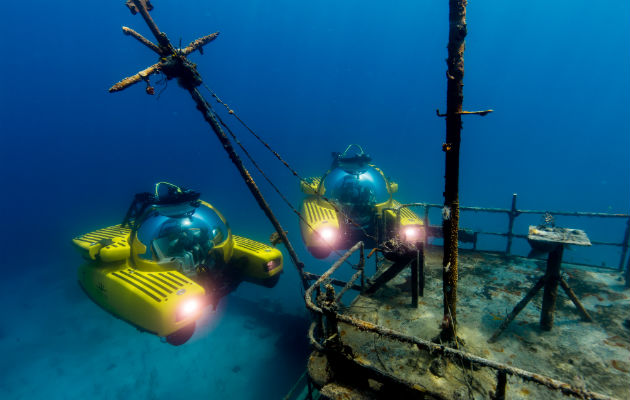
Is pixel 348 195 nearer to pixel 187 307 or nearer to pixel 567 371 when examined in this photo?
pixel 187 307

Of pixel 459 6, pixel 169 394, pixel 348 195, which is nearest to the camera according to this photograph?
pixel 459 6

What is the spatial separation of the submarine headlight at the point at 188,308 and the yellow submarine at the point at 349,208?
3654mm

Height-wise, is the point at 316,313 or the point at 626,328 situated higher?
the point at 316,313

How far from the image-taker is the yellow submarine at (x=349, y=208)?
870 centimetres

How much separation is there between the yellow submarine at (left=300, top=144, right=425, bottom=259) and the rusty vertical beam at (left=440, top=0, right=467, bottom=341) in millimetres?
4219

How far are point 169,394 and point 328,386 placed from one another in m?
6.96

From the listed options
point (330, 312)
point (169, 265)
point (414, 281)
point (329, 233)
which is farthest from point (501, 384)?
point (169, 265)

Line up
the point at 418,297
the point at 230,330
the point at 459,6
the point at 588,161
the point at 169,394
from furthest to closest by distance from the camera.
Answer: the point at 588,161, the point at 230,330, the point at 169,394, the point at 418,297, the point at 459,6

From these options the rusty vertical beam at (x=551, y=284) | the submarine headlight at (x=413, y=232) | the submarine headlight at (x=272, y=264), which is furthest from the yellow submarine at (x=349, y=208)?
the rusty vertical beam at (x=551, y=284)

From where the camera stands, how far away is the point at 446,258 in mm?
3510

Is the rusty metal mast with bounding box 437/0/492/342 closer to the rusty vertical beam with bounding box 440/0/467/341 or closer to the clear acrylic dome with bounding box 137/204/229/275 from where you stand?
the rusty vertical beam with bounding box 440/0/467/341

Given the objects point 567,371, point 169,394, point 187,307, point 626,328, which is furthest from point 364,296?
point 169,394

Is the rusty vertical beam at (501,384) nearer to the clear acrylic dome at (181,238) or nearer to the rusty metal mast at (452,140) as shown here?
the rusty metal mast at (452,140)

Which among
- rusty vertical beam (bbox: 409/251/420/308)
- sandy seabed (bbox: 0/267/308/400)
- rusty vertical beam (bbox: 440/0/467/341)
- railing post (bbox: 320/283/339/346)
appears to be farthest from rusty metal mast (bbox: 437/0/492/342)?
sandy seabed (bbox: 0/267/308/400)
